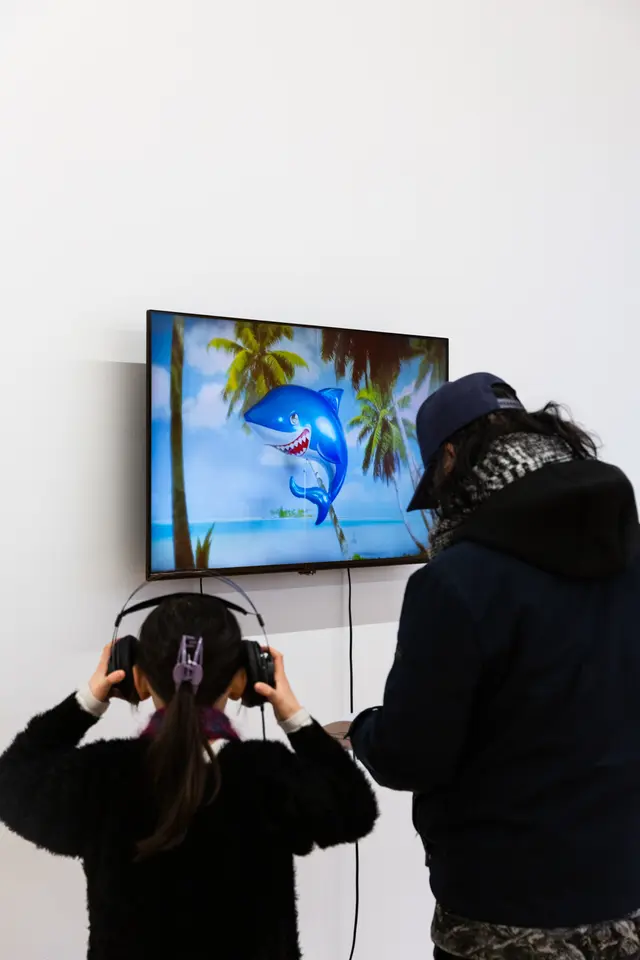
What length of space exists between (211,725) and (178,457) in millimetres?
960

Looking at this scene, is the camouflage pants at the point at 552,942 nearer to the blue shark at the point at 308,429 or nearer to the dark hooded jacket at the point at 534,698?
the dark hooded jacket at the point at 534,698

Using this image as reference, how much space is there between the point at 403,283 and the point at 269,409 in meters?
0.64

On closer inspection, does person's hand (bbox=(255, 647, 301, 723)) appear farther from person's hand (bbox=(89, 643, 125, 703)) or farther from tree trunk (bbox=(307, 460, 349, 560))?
tree trunk (bbox=(307, 460, 349, 560))

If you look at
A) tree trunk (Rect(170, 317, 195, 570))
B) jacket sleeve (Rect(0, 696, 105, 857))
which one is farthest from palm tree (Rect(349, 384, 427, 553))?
jacket sleeve (Rect(0, 696, 105, 857))

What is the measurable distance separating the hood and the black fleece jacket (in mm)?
434

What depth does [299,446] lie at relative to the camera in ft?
7.45

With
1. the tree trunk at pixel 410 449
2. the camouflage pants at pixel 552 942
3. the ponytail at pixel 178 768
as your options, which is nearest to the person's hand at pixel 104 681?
the ponytail at pixel 178 768

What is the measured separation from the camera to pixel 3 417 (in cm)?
198

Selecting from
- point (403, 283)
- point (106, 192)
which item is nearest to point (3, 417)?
point (106, 192)

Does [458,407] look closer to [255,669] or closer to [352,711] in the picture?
[255,669]

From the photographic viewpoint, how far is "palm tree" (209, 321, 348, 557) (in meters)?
2.16

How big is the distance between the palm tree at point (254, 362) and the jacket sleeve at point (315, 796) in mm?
1017

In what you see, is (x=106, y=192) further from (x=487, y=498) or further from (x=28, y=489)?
(x=487, y=498)

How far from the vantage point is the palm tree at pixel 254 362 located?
216 cm
